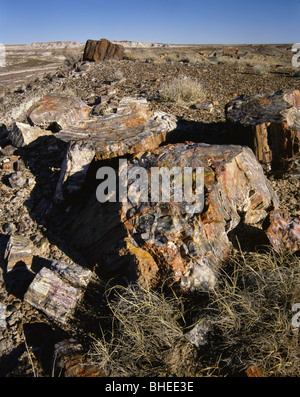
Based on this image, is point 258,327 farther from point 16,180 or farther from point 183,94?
point 183,94

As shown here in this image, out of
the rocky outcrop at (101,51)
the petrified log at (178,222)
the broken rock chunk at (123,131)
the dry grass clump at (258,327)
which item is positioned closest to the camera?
the dry grass clump at (258,327)

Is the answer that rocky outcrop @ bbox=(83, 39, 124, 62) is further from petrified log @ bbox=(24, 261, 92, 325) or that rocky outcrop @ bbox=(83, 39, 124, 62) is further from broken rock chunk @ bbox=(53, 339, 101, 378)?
broken rock chunk @ bbox=(53, 339, 101, 378)

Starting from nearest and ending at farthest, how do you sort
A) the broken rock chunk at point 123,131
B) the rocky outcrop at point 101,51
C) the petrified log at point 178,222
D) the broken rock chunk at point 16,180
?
the petrified log at point 178,222 < the broken rock chunk at point 123,131 < the broken rock chunk at point 16,180 < the rocky outcrop at point 101,51

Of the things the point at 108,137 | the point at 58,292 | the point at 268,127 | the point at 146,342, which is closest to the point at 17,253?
the point at 58,292

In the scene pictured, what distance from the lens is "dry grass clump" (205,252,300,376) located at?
185cm

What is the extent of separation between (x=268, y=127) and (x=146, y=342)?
2.65 meters

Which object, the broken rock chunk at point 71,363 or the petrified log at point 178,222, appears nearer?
the broken rock chunk at point 71,363

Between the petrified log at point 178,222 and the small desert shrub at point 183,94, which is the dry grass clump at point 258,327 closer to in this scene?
the petrified log at point 178,222

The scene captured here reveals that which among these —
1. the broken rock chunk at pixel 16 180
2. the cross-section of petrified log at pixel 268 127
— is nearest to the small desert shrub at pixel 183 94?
the cross-section of petrified log at pixel 268 127

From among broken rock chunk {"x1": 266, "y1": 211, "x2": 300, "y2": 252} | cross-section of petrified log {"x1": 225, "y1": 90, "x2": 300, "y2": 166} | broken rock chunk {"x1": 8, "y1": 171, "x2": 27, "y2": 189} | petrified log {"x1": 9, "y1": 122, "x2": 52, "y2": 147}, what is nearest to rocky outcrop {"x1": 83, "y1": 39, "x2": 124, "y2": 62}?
petrified log {"x1": 9, "y1": 122, "x2": 52, "y2": 147}

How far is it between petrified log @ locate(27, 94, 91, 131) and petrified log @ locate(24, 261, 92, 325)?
2.32m

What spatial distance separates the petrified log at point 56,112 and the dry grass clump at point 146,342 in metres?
2.89

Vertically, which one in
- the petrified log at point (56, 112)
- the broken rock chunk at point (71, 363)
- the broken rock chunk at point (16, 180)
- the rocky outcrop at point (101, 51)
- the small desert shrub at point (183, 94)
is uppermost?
the rocky outcrop at point (101, 51)

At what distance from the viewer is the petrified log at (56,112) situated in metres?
4.04
